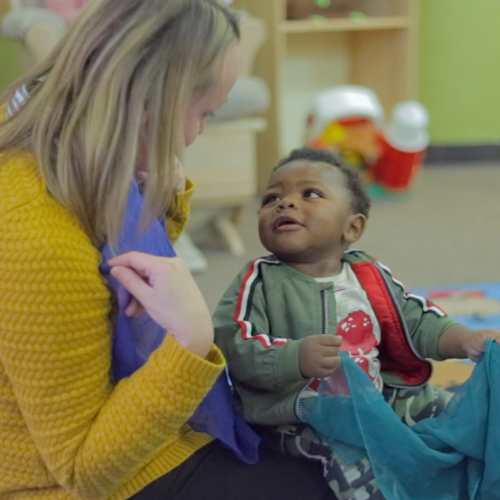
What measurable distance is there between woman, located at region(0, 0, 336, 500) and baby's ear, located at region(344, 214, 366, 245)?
33cm

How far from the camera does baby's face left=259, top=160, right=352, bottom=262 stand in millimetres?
857

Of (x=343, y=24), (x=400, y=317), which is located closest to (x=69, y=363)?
(x=400, y=317)

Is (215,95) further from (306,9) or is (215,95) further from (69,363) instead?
(306,9)

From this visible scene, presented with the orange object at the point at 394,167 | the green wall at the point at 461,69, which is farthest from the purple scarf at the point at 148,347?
A: the green wall at the point at 461,69

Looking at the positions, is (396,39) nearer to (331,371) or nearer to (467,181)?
(467,181)

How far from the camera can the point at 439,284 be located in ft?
5.68

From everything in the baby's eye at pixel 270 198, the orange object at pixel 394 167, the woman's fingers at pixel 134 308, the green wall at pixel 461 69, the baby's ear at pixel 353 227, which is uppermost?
the woman's fingers at pixel 134 308

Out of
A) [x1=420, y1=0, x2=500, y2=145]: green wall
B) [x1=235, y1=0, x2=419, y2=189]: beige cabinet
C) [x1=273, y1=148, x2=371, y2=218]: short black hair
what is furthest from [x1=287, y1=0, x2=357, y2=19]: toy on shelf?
[x1=273, y1=148, x2=371, y2=218]: short black hair

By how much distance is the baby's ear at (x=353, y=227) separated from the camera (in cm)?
90

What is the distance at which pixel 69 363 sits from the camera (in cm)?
58

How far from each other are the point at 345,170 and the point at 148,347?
39cm

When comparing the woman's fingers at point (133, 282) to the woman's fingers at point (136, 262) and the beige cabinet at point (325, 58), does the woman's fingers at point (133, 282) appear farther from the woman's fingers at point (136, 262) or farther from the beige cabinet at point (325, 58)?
the beige cabinet at point (325, 58)

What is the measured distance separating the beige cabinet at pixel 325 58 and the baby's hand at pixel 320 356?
1965 mm

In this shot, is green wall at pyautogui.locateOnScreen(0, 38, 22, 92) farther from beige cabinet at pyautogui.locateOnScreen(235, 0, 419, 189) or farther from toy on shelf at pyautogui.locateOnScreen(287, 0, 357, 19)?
toy on shelf at pyautogui.locateOnScreen(287, 0, 357, 19)
